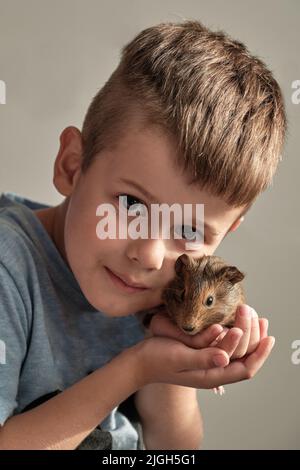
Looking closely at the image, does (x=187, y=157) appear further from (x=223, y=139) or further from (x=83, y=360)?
(x=83, y=360)

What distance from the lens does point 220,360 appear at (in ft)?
2.55

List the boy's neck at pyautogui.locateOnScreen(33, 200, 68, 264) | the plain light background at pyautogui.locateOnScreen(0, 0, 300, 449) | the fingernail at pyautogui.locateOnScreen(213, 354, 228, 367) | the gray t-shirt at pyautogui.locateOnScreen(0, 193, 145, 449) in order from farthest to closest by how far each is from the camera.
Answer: the plain light background at pyautogui.locateOnScreen(0, 0, 300, 449), the boy's neck at pyautogui.locateOnScreen(33, 200, 68, 264), the gray t-shirt at pyautogui.locateOnScreen(0, 193, 145, 449), the fingernail at pyautogui.locateOnScreen(213, 354, 228, 367)

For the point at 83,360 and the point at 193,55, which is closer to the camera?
the point at 193,55

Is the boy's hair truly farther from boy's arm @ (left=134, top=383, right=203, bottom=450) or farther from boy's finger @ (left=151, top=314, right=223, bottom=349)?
boy's arm @ (left=134, top=383, right=203, bottom=450)

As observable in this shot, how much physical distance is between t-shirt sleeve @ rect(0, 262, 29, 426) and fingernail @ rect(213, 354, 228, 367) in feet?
0.93

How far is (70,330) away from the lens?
1.02 metres

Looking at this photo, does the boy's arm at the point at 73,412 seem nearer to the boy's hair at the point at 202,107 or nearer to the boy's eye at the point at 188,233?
the boy's eye at the point at 188,233

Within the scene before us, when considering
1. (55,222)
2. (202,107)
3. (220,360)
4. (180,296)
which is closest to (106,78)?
(55,222)

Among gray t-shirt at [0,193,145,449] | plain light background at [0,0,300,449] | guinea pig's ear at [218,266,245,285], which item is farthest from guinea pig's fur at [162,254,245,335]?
plain light background at [0,0,300,449]

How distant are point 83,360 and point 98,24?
69 centimetres

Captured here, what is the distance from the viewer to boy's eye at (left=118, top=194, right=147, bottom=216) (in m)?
0.84

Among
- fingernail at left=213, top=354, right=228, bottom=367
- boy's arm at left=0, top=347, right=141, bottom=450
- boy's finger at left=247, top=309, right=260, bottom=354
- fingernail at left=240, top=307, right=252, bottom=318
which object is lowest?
boy's arm at left=0, top=347, right=141, bottom=450

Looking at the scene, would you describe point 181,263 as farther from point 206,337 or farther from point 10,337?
point 10,337

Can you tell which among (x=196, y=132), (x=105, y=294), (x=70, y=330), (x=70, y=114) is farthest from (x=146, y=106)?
(x=70, y=114)
